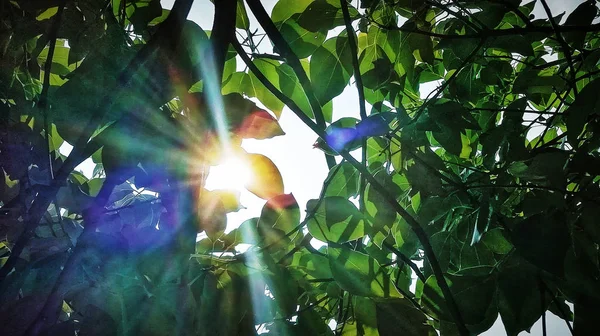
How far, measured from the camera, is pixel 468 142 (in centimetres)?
82

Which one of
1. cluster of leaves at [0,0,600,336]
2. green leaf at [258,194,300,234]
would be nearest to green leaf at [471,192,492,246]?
cluster of leaves at [0,0,600,336]

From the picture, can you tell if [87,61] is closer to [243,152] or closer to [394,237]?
[243,152]

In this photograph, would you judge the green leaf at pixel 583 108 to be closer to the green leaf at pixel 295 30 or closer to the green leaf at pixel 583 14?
the green leaf at pixel 583 14

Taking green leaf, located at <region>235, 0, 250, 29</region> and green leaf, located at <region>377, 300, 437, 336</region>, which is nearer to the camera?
green leaf, located at <region>377, 300, 437, 336</region>

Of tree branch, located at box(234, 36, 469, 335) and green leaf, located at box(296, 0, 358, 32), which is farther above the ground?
green leaf, located at box(296, 0, 358, 32)

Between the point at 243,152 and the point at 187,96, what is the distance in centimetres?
10

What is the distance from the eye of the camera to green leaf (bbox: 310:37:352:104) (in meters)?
0.59

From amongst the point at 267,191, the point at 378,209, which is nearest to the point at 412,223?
the point at 378,209

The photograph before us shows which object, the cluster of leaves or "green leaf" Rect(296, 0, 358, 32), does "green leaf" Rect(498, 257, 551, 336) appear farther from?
"green leaf" Rect(296, 0, 358, 32)

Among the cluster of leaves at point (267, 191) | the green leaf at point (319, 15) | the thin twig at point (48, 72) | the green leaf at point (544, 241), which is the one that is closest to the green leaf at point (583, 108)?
the cluster of leaves at point (267, 191)

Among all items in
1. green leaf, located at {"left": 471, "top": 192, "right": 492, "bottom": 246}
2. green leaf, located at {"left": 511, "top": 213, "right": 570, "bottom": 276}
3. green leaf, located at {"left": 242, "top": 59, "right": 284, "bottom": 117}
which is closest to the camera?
green leaf, located at {"left": 511, "top": 213, "right": 570, "bottom": 276}

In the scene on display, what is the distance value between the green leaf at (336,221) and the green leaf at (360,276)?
7 cm

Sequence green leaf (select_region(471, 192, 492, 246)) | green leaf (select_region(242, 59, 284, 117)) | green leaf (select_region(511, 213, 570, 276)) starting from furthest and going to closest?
green leaf (select_region(242, 59, 284, 117)) → green leaf (select_region(471, 192, 492, 246)) → green leaf (select_region(511, 213, 570, 276))

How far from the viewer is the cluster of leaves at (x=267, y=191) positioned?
→ 17.2 inches
